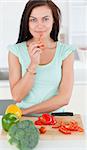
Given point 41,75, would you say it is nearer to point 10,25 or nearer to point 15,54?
point 15,54

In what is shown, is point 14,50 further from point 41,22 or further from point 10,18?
point 10,18

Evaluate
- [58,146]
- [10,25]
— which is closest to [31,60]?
[58,146]

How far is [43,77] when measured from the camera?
1655mm

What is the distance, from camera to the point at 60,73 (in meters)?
1.64

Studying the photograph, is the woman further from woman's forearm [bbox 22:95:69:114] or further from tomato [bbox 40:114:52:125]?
tomato [bbox 40:114:52:125]

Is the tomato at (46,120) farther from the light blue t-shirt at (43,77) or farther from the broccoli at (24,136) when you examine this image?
the light blue t-shirt at (43,77)

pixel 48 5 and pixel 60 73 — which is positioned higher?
pixel 48 5

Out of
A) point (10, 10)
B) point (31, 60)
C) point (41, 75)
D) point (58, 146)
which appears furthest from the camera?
point (10, 10)

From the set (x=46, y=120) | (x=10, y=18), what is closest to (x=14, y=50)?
(x=46, y=120)

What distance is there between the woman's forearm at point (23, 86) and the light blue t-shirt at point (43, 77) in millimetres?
40

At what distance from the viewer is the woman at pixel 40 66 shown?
1570mm

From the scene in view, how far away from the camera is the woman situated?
1.57 m

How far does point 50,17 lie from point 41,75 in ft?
0.88

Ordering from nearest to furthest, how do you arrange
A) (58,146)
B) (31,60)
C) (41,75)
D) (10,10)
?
(58,146), (31,60), (41,75), (10,10)
